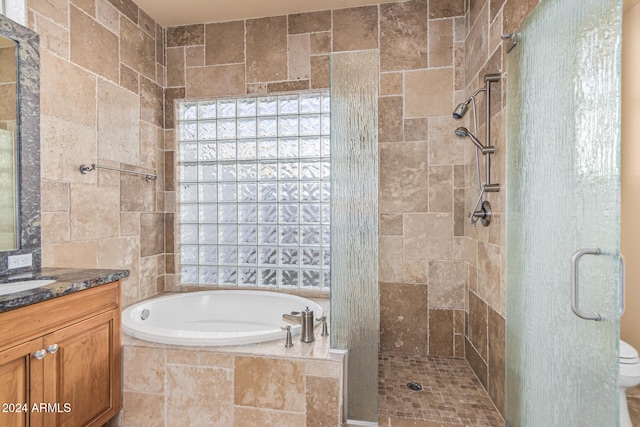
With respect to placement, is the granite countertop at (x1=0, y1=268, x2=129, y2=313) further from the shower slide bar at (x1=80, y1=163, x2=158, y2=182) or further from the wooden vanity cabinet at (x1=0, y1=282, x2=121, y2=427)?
the shower slide bar at (x1=80, y1=163, x2=158, y2=182)

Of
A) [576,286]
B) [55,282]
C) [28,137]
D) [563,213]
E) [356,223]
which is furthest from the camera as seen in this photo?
[28,137]

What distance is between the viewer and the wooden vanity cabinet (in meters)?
1.24

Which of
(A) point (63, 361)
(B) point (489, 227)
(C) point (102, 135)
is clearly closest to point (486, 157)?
(B) point (489, 227)

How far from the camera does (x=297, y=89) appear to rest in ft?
8.89

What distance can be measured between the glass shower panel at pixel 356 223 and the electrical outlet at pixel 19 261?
1.58 meters

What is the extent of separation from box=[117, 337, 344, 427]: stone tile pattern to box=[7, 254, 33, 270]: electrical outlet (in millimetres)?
659

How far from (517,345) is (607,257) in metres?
0.80

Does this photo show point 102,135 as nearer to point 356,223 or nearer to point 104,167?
point 104,167

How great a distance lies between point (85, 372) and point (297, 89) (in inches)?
88.7

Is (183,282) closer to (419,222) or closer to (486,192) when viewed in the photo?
(419,222)

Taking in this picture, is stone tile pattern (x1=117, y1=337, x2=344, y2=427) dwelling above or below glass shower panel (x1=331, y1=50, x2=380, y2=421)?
below

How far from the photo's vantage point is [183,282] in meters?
2.95

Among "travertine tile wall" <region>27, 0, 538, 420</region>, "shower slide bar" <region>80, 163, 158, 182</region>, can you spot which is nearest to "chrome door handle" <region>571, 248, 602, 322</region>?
"travertine tile wall" <region>27, 0, 538, 420</region>

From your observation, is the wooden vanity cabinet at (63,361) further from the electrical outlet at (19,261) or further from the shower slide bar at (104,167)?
the shower slide bar at (104,167)
